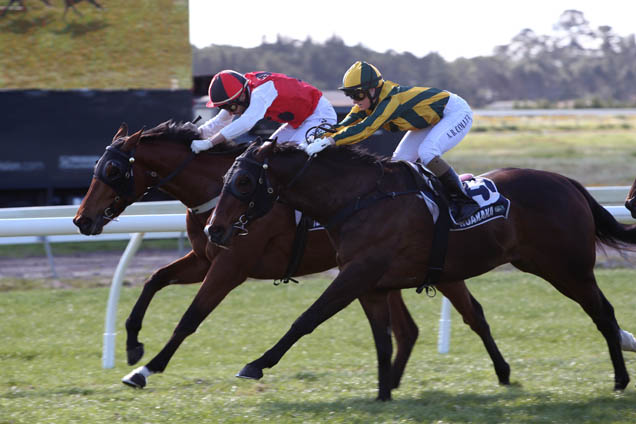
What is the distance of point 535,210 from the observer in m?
5.08

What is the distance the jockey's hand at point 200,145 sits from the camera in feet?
17.4

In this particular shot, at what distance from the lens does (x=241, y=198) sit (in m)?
4.47

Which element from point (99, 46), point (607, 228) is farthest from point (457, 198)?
point (99, 46)

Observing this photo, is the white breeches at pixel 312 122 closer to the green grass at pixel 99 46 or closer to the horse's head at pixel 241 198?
the horse's head at pixel 241 198

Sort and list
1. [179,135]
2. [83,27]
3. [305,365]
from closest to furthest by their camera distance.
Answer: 1. [179,135]
2. [305,365]
3. [83,27]

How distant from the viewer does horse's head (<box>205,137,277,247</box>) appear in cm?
445

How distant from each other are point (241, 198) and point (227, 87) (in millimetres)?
1206

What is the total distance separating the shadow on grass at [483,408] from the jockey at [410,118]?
38.3 inches

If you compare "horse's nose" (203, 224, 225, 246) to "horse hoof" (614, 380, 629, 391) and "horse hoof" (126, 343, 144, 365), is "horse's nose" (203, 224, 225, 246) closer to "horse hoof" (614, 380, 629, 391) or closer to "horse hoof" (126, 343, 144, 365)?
"horse hoof" (126, 343, 144, 365)

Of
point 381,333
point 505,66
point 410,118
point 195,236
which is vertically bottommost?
point 505,66

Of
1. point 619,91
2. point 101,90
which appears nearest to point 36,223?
point 101,90

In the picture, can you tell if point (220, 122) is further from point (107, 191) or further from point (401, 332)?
point (401, 332)

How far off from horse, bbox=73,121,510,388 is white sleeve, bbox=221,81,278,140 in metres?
0.16

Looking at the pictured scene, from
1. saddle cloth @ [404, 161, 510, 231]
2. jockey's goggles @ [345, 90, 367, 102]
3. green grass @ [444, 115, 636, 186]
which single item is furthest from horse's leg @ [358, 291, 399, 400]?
green grass @ [444, 115, 636, 186]
